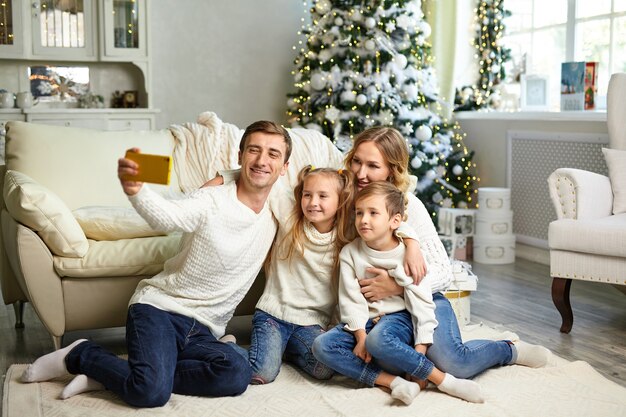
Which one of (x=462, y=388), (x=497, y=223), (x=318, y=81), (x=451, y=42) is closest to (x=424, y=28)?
(x=451, y=42)

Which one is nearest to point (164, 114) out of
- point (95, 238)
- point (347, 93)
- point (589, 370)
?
point (347, 93)

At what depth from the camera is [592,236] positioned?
10.9 feet

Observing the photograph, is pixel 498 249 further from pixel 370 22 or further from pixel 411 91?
pixel 370 22

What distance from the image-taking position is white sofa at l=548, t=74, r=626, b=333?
3.29 m

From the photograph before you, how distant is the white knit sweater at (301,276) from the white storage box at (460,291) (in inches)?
27.6

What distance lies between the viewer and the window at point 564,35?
4.98 m

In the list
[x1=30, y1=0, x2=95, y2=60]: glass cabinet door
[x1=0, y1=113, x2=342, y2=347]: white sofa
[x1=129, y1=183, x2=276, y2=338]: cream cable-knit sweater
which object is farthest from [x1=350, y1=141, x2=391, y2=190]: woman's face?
[x1=30, y1=0, x2=95, y2=60]: glass cabinet door

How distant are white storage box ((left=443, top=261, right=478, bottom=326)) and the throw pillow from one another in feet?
2.67

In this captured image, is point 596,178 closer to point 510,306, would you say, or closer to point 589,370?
point 510,306

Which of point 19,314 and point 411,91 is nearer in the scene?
point 19,314

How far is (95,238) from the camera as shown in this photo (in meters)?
3.06

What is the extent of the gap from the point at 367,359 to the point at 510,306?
4.99 ft

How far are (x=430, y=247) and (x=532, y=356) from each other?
503 millimetres

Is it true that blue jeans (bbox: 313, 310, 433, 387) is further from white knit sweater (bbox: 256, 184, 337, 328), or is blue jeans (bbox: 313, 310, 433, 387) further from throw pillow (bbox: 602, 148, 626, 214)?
throw pillow (bbox: 602, 148, 626, 214)
